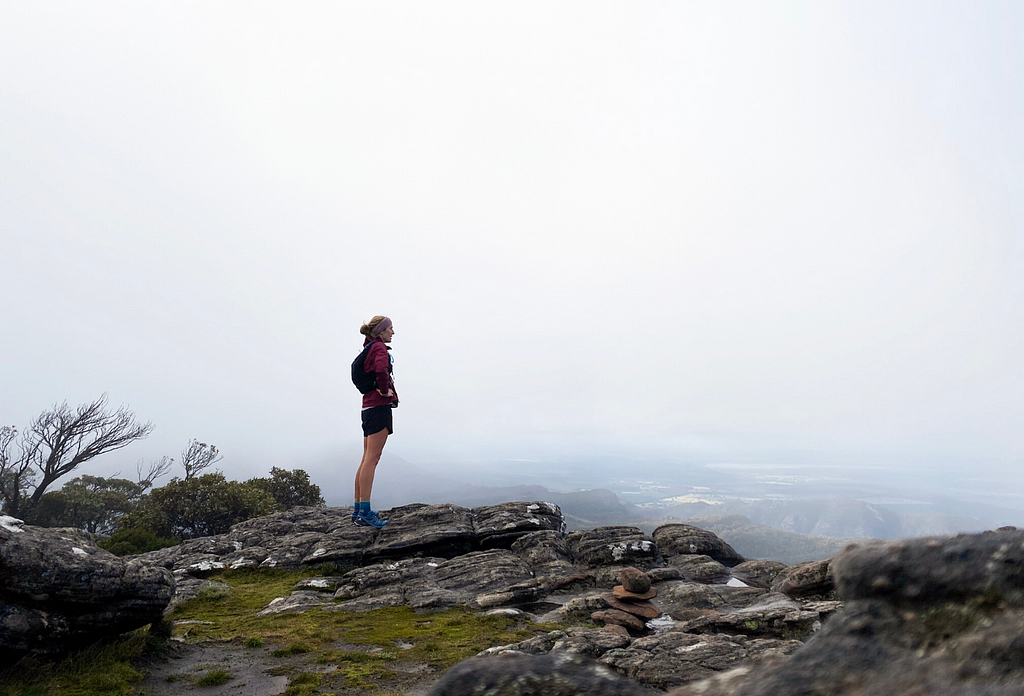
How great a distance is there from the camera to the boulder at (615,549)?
15766mm

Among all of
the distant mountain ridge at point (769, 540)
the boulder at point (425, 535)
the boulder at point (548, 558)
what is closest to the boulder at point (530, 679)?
the boulder at point (548, 558)

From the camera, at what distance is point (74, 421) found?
36.5m

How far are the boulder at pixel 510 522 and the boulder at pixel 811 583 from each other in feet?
30.9

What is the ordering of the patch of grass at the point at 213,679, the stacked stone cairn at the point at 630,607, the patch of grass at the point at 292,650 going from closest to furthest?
the patch of grass at the point at 213,679
the patch of grass at the point at 292,650
the stacked stone cairn at the point at 630,607

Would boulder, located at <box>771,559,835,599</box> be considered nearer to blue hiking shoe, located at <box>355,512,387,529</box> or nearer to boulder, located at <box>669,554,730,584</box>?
boulder, located at <box>669,554,730,584</box>

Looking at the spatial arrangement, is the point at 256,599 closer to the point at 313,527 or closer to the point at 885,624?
the point at 313,527

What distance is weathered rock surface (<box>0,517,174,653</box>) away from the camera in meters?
8.12

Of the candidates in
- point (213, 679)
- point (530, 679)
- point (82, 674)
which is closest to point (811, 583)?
point (530, 679)

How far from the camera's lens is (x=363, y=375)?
16.8m

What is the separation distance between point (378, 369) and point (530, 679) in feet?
45.7

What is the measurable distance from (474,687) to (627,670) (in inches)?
194

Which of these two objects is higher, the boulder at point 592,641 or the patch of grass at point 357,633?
the boulder at point 592,641

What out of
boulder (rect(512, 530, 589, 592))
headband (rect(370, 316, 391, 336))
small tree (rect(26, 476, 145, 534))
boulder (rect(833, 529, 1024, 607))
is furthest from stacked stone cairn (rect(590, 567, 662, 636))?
small tree (rect(26, 476, 145, 534))

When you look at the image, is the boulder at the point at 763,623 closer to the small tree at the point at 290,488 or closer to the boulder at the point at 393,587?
the boulder at the point at 393,587
